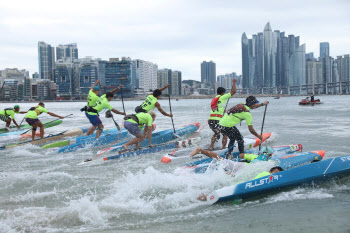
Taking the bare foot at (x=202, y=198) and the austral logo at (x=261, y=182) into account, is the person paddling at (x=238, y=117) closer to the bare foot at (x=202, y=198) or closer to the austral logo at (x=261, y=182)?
the austral logo at (x=261, y=182)

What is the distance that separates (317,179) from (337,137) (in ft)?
32.1

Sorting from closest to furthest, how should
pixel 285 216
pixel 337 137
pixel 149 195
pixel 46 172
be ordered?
pixel 285 216 → pixel 149 195 → pixel 46 172 → pixel 337 137

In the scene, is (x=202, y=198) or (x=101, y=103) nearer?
(x=202, y=198)

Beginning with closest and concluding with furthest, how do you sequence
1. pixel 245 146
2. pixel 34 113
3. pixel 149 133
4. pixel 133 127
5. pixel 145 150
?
1. pixel 133 127
2. pixel 149 133
3. pixel 145 150
4. pixel 245 146
5. pixel 34 113

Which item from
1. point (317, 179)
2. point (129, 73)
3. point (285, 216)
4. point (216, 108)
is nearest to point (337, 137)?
point (216, 108)

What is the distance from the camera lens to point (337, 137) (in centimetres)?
1628

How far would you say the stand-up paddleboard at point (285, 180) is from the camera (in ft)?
22.0

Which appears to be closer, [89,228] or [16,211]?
[89,228]

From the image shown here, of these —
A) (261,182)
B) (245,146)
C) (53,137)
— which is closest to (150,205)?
(261,182)

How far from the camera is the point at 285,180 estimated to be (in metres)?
7.30

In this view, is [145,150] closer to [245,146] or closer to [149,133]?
[149,133]

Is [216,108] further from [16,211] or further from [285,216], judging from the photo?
[16,211]

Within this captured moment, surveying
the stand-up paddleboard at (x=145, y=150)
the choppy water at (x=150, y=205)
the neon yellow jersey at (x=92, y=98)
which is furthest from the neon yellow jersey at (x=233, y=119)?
the neon yellow jersey at (x=92, y=98)

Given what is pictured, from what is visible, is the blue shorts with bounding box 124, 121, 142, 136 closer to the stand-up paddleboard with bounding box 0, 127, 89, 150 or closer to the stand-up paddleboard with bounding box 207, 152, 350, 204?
the stand-up paddleboard with bounding box 207, 152, 350, 204
